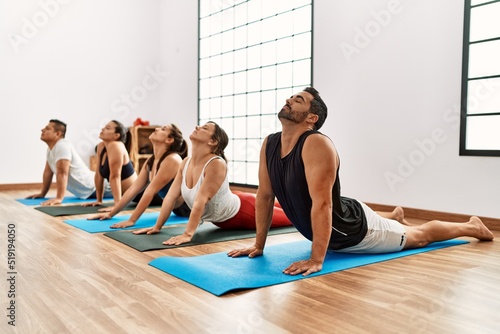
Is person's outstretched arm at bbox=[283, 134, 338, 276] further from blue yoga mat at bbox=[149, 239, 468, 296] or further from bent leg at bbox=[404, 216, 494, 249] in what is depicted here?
bent leg at bbox=[404, 216, 494, 249]

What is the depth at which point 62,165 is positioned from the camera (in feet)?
14.3

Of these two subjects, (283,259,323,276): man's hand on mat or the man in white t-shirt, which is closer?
(283,259,323,276): man's hand on mat

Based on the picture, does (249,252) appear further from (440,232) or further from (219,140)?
(440,232)

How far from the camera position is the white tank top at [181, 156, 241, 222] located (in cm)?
284

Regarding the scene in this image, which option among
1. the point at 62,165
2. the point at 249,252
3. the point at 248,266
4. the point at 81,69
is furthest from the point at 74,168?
the point at 248,266

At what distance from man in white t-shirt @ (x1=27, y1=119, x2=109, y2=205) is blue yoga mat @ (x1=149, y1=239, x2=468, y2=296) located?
2546mm

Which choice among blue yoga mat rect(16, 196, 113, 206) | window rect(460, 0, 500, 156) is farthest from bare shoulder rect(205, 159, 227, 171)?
blue yoga mat rect(16, 196, 113, 206)

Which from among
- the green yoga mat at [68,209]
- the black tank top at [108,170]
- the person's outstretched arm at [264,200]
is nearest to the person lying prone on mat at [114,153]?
the black tank top at [108,170]

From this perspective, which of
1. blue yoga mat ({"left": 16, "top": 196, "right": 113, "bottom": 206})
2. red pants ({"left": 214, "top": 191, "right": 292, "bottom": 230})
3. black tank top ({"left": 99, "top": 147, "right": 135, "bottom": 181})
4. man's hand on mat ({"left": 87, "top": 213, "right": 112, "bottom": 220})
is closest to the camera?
red pants ({"left": 214, "top": 191, "right": 292, "bottom": 230})

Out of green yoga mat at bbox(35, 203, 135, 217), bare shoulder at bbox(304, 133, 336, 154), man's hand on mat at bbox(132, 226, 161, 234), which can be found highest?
bare shoulder at bbox(304, 133, 336, 154)

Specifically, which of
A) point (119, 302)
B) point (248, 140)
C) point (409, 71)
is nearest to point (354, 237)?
point (119, 302)

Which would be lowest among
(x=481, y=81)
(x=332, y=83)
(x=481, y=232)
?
(x=481, y=232)

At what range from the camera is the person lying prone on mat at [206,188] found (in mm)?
2684

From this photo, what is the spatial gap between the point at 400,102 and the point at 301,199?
2.07 metres
